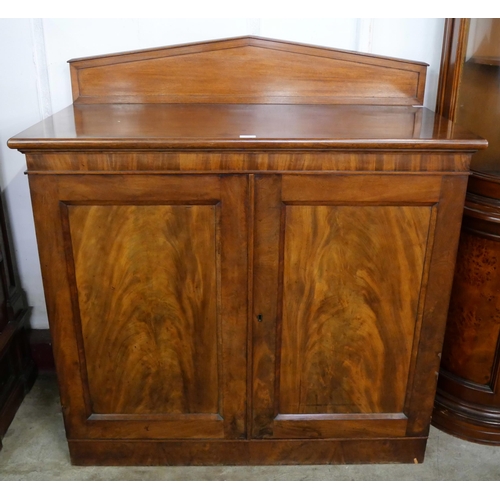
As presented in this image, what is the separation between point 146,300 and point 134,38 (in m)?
0.98

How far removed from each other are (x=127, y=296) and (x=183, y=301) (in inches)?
6.7

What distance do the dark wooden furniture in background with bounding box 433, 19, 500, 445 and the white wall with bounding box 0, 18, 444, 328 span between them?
0.14 meters

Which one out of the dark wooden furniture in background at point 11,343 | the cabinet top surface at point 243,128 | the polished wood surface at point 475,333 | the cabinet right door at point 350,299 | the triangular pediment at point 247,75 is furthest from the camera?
the dark wooden furniture in background at point 11,343

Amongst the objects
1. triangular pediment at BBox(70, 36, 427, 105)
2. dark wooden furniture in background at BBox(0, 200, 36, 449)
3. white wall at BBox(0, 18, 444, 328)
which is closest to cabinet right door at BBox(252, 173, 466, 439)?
triangular pediment at BBox(70, 36, 427, 105)

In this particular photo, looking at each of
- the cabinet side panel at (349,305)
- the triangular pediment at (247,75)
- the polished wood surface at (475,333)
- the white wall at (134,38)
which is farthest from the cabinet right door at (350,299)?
the white wall at (134,38)

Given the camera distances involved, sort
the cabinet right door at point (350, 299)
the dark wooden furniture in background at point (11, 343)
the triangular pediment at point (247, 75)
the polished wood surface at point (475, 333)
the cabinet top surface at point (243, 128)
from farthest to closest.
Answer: the dark wooden furniture in background at point (11, 343) < the triangular pediment at point (247, 75) < the polished wood surface at point (475, 333) < the cabinet right door at point (350, 299) < the cabinet top surface at point (243, 128)

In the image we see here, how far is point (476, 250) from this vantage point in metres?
1.92

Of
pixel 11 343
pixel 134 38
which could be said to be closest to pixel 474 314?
pixel 134 38

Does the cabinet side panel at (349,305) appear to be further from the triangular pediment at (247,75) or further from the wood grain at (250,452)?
the triangular pediment at (247,75)

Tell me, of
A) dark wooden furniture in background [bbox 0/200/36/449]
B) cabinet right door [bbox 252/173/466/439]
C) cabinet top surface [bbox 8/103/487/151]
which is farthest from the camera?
dark wooden furniture in background [bbox 0/200/36/449]

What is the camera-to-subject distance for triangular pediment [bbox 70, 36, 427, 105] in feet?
6.52

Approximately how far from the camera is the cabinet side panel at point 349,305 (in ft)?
5.34

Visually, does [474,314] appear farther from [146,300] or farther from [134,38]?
[134,38]

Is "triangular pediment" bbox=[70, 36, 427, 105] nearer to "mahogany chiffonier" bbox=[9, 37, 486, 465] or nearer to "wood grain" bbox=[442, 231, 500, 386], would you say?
"mahogany chiffonier" bbox=[9, 37, 486, 465]
